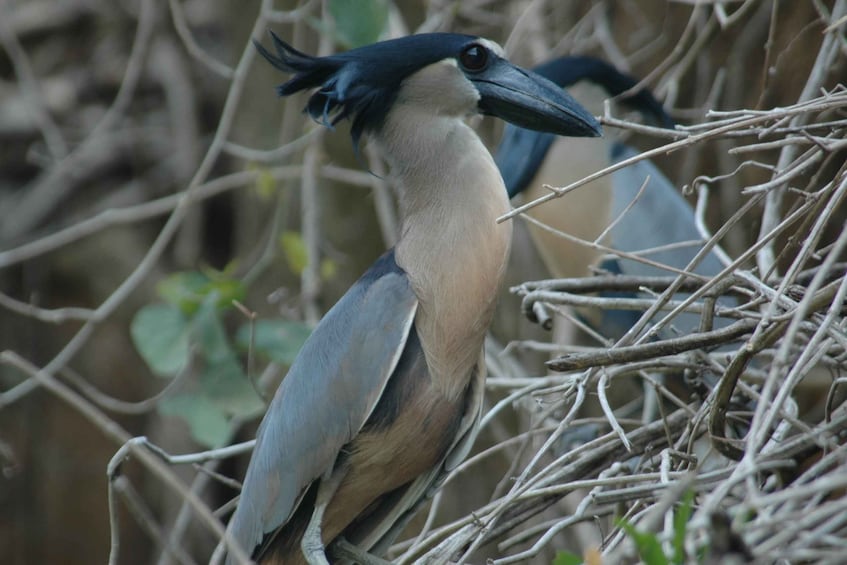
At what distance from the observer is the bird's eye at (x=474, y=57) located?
79.0 inches

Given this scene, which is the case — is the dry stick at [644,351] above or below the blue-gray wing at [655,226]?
above

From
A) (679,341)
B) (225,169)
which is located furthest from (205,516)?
(225,169)

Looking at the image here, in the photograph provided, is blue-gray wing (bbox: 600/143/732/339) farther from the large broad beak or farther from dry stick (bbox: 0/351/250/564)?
dry stick (bbox: 0/351/250/564)

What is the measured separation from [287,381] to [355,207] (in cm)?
152

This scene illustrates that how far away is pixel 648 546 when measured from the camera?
1.00 m

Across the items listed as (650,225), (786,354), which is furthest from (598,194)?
(786,354)

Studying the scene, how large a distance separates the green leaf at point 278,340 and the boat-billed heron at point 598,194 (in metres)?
0.79

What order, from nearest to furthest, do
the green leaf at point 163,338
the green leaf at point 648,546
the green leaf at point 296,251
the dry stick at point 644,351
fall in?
the green leaf at point 648,546
the dry stick at point 644,351
the green leaf at point 163,338
the green leaf at point 296,251

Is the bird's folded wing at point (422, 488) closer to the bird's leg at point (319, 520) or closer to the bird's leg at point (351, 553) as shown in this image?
the bird's leg at point (351, 553)

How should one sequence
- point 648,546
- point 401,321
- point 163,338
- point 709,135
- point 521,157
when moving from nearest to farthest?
point 648,546 → point 709,135 → point 401,321 → point 163,338 → point 521,157

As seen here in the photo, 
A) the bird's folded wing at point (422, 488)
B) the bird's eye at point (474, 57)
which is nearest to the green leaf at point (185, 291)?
the bird's folded wing at point (422, 488)

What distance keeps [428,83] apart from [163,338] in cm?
90

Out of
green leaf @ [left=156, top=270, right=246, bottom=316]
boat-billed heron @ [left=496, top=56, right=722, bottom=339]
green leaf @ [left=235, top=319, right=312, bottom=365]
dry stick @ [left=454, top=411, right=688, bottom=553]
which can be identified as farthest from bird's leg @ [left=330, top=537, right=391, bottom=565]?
boat-billed heron @ [left=496, top=56, right=722, bottom=339]

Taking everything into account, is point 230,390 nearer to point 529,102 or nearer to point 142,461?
point 142,461
